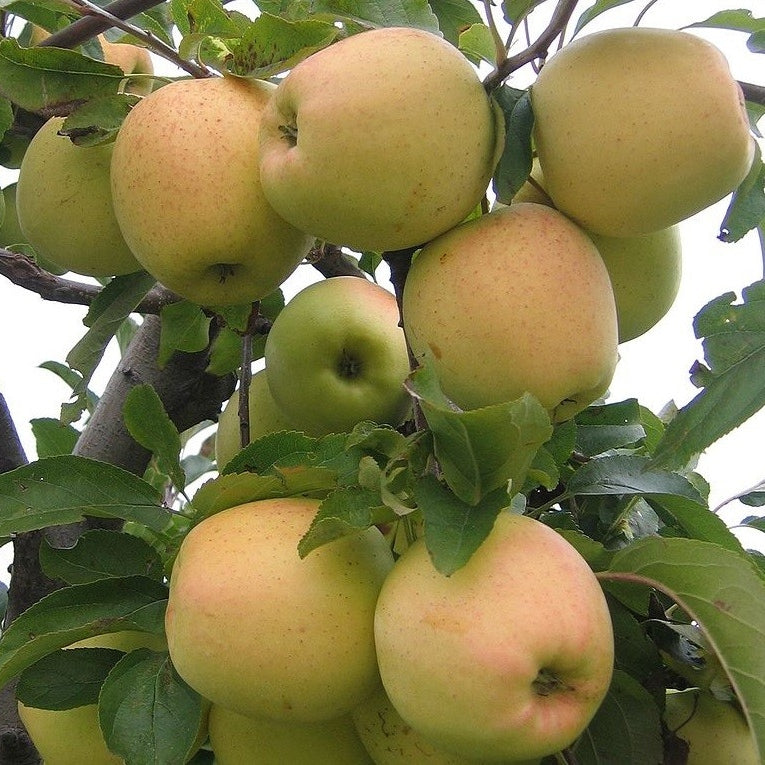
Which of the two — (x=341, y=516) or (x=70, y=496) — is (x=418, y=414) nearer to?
(x=341, y=516)

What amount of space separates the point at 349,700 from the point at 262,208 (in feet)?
1.42

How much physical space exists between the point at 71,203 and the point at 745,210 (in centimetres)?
70

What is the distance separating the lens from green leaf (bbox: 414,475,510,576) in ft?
2.36

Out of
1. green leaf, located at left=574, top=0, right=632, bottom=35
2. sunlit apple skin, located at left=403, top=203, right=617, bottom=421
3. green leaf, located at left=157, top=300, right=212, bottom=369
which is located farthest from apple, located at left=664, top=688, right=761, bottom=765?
green leaf, located at left=157, top=300, right=212, bottom=369

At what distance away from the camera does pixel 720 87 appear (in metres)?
0.84

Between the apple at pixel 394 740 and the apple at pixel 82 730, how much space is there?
268 millimetres

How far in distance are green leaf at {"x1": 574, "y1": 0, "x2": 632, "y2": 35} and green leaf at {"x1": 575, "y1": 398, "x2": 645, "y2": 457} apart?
0.43 metres

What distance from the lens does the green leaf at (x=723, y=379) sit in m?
0.90

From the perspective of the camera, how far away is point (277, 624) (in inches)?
30.5

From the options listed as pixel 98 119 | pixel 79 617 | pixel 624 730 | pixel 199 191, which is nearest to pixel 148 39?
pixel 98 119

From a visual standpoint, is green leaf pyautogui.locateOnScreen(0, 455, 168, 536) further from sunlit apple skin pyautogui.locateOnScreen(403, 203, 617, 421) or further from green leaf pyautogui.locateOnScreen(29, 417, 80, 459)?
green leaf pyautogui.locateOnScreen(29, 417, 80, 459)

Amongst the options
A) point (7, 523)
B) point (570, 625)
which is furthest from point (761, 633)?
point (7, 523)

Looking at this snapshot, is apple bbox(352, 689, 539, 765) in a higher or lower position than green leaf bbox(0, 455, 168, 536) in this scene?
lower

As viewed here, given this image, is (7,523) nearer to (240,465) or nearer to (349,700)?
(240,465)
